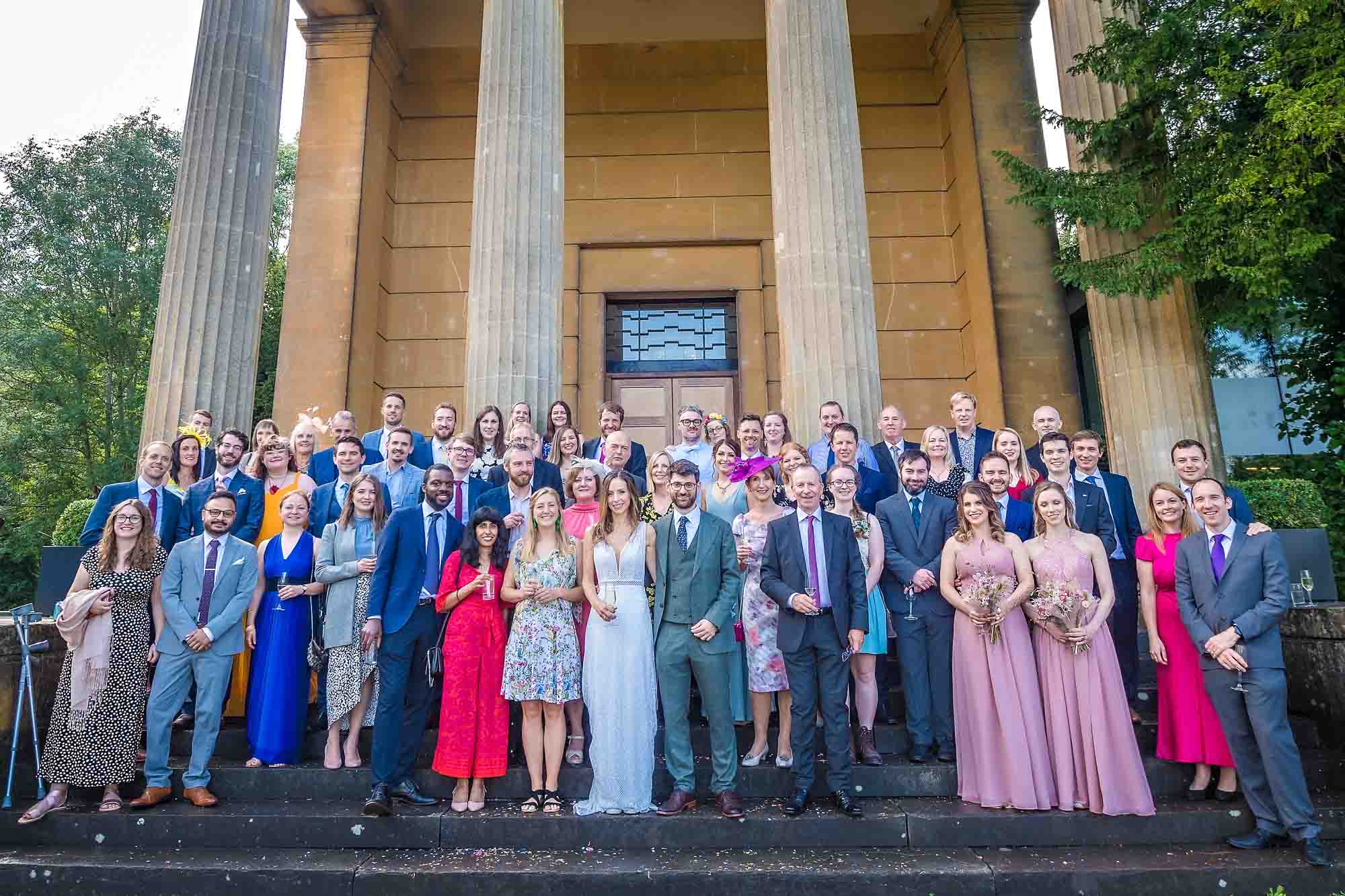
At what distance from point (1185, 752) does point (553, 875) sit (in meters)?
4.05

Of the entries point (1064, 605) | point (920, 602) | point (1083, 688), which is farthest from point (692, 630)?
point (1083, 688)

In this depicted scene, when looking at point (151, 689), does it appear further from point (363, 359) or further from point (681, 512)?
point (363, 359)

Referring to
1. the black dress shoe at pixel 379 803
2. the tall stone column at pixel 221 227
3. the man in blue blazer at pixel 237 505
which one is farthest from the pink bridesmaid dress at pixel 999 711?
the tall stone column at pixel 221 227

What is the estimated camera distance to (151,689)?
533 centimetres

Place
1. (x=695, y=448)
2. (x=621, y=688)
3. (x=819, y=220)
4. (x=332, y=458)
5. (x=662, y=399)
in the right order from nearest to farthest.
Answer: (x=621, y=688)
(x=332, y=458)
(x=695, y=448)
(x=819, y=220)
(x=662, y=399)

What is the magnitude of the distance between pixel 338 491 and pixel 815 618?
3837 mm

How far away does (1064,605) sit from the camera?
16.5 feet

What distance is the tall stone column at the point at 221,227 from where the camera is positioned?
9430 mm

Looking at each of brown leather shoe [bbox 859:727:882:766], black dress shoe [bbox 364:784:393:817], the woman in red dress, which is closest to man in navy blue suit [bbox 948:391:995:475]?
brown leather shoe [bbox 859:727:882:766]

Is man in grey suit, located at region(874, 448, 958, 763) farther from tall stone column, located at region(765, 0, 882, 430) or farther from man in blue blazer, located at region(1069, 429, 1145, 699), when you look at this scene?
tall stone column, located at region(765, 0, 882, 430)

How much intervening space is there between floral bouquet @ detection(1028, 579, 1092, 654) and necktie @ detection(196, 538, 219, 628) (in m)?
5.60

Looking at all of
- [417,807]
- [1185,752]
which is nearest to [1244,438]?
[1185,752]

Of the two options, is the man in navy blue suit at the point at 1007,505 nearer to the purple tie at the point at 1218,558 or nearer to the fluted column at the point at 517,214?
the purple tie at the point at 1218,558

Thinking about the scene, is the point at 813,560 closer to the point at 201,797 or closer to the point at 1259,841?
the point at 1259,841
